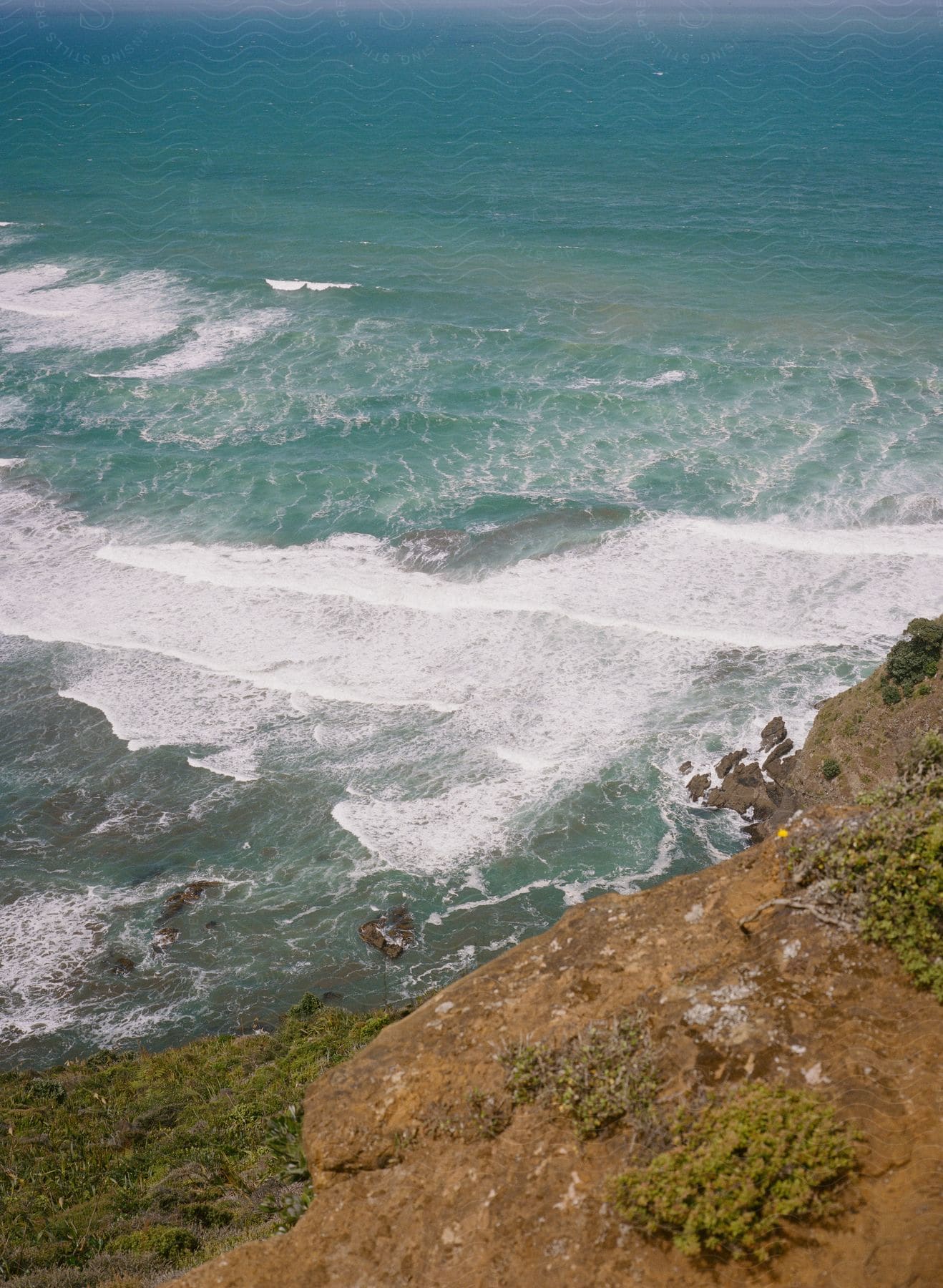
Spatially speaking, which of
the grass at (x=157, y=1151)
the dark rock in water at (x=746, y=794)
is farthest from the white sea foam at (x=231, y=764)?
the dark rock in water at (x=746, y=794)

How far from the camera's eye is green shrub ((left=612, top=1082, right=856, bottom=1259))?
8.12 meters

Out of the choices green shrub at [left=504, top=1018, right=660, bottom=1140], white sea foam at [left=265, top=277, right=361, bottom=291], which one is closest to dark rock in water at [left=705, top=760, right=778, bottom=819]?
green shrub at [left=504, top=1018, right=660, bottom=1140]

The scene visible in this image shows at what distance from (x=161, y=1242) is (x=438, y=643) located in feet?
79.7

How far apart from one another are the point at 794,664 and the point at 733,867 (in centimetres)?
2332

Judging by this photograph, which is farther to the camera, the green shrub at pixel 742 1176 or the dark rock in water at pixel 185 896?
the dark rock in water at pixel 185 896

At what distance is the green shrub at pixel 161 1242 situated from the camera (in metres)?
13.6

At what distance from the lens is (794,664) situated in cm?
3397

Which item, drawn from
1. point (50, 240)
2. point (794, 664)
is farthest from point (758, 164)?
point (794, 664)

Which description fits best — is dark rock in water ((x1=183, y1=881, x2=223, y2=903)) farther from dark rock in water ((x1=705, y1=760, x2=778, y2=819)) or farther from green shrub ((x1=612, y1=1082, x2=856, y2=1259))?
green shrub ((x1=612, y1=1082, x2=856, y2=1259))

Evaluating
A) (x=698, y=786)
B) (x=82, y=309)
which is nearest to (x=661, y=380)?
(x=698, y=786)

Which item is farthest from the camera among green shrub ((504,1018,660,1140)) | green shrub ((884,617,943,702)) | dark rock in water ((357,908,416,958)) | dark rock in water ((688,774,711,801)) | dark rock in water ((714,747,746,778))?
dark rock in water ((714,747,746,778))

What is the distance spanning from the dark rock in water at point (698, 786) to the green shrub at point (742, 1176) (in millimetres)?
20532

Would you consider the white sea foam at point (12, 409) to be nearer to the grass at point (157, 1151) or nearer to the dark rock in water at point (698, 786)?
the grass at point (157, 1151)

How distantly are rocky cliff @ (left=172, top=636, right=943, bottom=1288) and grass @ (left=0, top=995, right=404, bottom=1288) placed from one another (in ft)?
5.98
